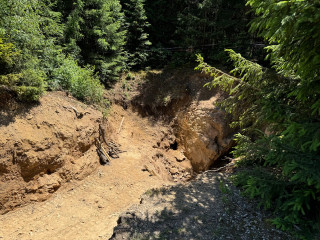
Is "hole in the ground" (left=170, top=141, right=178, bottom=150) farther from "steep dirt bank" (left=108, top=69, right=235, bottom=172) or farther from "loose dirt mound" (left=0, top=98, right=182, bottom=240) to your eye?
"loose dirt mound" (left=0, top=98, right=182, bottom=240)

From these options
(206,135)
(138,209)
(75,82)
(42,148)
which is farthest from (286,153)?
(75,82)

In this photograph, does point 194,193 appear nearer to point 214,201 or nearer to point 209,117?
point 214,201

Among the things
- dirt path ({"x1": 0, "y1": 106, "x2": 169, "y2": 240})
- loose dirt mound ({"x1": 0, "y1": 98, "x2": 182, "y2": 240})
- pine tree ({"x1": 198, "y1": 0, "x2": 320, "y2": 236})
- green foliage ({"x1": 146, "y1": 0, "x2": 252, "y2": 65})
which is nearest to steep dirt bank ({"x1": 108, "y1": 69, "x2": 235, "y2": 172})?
loose dirt mound ({"x1": 0, "y1": 98, "x2": 182, "y2": 240})

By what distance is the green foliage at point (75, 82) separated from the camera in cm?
916

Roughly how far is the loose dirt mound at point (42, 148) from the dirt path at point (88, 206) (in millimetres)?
443

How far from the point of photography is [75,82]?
9609mm

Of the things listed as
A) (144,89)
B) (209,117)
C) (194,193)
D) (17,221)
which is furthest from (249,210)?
(144,89)

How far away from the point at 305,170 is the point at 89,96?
31.9 ft

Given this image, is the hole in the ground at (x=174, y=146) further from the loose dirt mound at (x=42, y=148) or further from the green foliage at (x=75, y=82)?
the green foliage at (x=75, y=82)

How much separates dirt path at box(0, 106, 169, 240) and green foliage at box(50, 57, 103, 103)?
148 inches

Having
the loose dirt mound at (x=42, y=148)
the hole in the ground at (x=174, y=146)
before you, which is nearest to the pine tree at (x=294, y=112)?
the loose dirt mound at (x=42, y=148)

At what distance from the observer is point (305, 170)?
3.34m

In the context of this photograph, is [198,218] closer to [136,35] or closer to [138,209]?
[138,209]

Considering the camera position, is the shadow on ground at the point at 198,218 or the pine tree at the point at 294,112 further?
the shadow on ground at the point at 198,218
